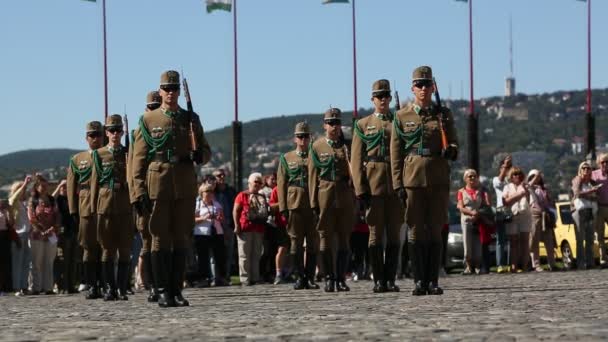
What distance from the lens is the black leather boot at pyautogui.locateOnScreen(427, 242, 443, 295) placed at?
16.5 metres

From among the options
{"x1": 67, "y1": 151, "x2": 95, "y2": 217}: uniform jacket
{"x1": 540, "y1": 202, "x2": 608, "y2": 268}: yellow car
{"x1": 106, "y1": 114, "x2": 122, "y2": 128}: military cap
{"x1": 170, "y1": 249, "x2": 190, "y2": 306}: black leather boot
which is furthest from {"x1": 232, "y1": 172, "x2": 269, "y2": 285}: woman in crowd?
{"x1": 170, "y1": 249, "x2": 190, "y2": 306}: black leather boot

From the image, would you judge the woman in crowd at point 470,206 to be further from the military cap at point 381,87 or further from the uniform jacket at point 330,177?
the military cap at point 381,87

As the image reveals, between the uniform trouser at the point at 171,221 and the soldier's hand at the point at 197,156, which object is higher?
the soldier's hand at the point at 197,156

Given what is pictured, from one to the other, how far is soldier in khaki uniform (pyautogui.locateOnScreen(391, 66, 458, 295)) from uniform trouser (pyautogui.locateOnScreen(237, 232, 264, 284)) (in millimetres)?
9583

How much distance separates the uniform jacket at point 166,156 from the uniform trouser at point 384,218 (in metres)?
2.84

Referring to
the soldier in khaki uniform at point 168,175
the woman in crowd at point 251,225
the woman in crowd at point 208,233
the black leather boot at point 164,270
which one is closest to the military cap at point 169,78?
the soldier in khaki uniform at point 168,175

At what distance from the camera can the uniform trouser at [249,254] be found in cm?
2602

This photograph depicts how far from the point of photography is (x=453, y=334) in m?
10.2

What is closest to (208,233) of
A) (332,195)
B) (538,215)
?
(538,215)

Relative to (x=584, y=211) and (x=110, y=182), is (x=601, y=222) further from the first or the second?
(x=110, y=182)

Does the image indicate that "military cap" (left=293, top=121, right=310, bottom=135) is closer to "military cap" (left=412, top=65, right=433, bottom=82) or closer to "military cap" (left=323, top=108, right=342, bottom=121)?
"military cap" (left=323, top=108, right=342, bottom=121)

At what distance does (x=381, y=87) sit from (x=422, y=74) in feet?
4.65

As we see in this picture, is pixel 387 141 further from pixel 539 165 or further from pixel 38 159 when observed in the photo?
pixel 539 165

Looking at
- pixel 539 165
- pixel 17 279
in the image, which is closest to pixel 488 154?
pixel 539 165
